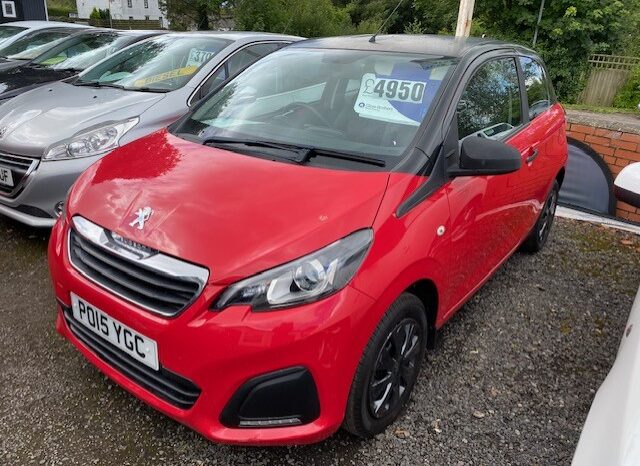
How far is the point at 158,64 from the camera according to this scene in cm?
441

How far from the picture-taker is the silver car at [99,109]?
3.37 metres

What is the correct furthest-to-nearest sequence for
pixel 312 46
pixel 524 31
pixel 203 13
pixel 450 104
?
pixel 203 13
pixel 524 31
pixel 312 46
pixel 450 104

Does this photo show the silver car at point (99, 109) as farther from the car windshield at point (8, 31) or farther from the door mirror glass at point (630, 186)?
the car windshield at point (8, 31)

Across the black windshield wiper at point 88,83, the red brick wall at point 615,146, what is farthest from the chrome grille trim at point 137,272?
the red brick wall at point 615,146

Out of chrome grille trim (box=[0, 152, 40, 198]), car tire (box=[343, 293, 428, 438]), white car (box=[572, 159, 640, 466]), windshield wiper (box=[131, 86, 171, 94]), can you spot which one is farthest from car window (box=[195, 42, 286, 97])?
white car (box=[572, 159, 640, 466])

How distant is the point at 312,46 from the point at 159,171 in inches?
53.0

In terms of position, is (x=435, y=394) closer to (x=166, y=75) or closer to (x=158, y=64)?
(x=166, y=75)

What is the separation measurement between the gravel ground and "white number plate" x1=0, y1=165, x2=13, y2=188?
0.49 m

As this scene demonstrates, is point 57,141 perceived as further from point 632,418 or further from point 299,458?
point 632,418

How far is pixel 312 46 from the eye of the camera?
3.01m

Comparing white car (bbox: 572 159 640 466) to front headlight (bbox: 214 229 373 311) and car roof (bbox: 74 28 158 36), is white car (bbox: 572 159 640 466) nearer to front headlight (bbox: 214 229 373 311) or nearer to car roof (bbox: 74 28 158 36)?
front headlight (bbox: 214 229 373 311)

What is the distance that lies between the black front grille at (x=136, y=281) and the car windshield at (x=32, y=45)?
22.1 feet

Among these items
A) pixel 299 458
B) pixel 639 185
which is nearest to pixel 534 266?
pixel 639 185

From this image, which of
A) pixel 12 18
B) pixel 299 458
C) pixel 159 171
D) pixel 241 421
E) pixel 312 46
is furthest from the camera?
pixel 12 18
